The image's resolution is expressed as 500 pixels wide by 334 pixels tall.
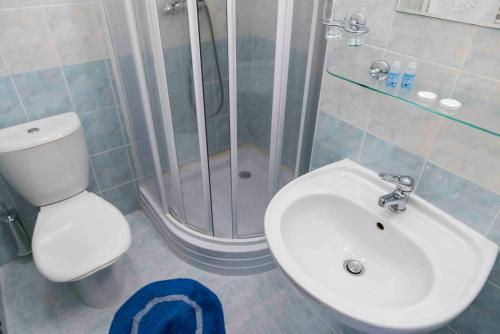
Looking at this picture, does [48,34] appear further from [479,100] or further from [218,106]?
[479,100]

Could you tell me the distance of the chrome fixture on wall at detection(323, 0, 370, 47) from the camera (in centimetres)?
99

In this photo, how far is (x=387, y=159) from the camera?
1075mm

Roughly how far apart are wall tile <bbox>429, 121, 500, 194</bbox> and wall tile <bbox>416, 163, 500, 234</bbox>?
22 millimetres

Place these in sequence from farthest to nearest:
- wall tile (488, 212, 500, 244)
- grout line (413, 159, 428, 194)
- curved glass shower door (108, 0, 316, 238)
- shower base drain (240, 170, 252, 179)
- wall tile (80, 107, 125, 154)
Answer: wall tile (80, 107, 125, 154), shower base drain (240, 170, 252, 179), curved glass shower door (108, 0, 316, 238), grout line (413, 159, 428, 194), wall tile (488, 212, 500, 244)

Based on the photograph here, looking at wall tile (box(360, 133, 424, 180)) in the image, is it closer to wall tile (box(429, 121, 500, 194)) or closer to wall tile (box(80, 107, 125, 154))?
wall tile (box(429, 121, 500, 194))

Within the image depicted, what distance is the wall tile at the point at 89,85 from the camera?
1597 mm

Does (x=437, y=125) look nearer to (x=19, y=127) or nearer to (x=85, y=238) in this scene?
(x=85, y=238)

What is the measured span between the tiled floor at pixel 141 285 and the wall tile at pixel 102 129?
2.10 ft

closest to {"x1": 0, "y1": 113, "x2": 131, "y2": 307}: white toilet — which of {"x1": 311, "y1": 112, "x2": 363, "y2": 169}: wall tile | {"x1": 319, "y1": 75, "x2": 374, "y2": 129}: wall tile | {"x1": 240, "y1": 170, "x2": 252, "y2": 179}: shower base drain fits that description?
{"x1": 240, "y1": 170, "x2": 252, "y2": 179}: shower base drain

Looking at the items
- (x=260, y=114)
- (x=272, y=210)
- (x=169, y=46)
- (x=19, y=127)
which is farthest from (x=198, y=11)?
(x=19, y=127)

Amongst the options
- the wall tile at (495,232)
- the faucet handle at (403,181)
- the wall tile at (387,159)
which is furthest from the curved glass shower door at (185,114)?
the wall tile at (495,232)

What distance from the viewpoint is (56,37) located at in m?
1.47

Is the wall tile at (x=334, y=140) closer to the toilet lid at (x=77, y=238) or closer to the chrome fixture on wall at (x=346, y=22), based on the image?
the chrome fixture on wall at (x=346, y=22)

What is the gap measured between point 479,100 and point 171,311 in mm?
1502
